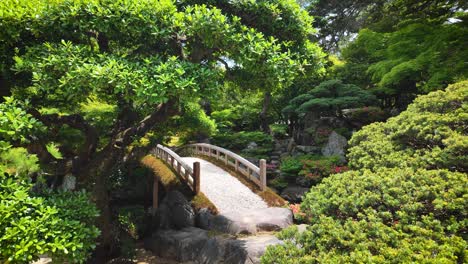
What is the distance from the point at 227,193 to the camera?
1023 cm

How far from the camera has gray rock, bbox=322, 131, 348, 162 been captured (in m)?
14.0

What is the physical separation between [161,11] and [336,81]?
1190 centimetres

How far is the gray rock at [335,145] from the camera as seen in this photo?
1402cm

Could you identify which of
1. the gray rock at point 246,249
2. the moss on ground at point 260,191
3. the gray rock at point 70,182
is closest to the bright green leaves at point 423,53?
the moss on ground at point 260,191

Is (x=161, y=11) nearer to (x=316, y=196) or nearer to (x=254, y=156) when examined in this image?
(x=316, y=196)

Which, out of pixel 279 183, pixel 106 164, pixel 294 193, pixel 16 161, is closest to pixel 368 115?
pixel 294 193

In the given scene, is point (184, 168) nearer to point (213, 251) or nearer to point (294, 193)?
point (213, 251)

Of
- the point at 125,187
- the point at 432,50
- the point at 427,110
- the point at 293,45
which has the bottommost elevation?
the point at 125,187

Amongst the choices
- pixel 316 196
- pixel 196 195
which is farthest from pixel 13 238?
pixel 196 195

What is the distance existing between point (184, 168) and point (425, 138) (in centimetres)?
817

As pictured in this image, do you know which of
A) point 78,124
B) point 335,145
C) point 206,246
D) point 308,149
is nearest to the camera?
point 78,124

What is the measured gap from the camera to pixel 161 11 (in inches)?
210

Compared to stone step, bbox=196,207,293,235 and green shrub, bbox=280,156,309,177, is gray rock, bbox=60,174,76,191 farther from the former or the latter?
green shrub, bbox=280,156,309,177

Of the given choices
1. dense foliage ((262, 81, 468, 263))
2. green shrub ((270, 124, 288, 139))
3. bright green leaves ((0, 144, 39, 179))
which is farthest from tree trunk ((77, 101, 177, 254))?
green shrub ((270, 124, 288, 139))
